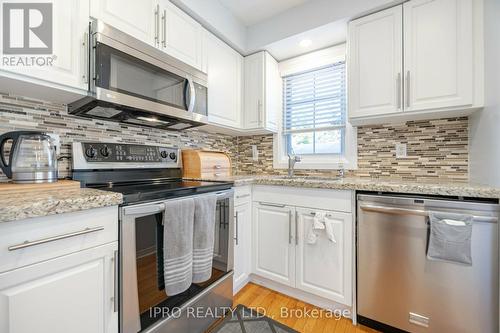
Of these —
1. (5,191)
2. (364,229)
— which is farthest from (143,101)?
(364,229)

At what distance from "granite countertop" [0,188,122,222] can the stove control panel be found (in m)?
0.48

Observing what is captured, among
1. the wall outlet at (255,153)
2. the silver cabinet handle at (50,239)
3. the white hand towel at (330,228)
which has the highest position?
the wall outlet at (255,153)

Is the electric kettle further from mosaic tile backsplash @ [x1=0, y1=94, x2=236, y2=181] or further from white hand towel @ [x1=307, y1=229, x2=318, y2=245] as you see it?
white hand towel @ [x1=307, y1=229, x2=318, y2=245]

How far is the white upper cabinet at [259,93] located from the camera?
2.25 metres

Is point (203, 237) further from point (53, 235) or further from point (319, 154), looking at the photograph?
point (319, 154)

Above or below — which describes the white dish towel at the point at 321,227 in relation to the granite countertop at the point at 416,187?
below

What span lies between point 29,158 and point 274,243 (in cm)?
161

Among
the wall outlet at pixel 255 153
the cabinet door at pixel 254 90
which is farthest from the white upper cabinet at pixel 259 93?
the wall outlet at pixel 255 153

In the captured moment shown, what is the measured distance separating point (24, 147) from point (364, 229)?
1931 mm

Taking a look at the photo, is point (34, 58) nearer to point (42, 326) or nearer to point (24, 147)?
point (24, 147)

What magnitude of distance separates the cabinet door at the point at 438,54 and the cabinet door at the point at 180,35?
160 cm

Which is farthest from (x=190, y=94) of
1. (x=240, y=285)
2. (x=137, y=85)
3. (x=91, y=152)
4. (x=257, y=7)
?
(x=240, y=285)

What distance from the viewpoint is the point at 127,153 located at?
1.53m

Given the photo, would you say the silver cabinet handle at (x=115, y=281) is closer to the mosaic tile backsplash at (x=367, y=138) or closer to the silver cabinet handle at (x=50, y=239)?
the silver cabinet handle at (x=50, y=239)
